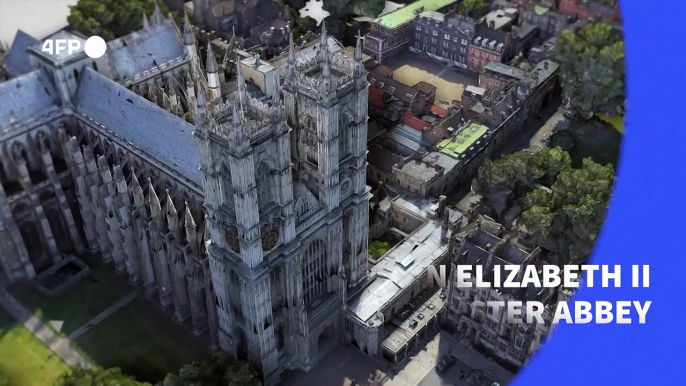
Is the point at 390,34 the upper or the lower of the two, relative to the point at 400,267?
upper

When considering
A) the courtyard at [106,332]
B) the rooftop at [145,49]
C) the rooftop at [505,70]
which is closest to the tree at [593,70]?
the rooftop at [505,70]

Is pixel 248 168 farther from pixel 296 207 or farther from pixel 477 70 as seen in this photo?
pixel 477 70

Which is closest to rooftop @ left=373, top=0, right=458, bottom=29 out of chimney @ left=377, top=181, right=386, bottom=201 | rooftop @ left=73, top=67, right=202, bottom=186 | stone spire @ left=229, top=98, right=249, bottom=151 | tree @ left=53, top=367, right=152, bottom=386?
chimney @ left=377, top=181, right=386, bottom=201

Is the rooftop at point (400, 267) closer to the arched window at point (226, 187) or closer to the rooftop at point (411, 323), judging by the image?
the rooftop at point (411, 323)

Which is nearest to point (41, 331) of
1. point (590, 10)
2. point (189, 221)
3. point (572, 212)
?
point (189, 221)

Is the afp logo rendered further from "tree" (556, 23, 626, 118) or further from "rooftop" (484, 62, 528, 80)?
"tree" (556, 23, 626, 118)

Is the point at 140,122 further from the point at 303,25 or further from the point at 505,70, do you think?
the point at 505,70
